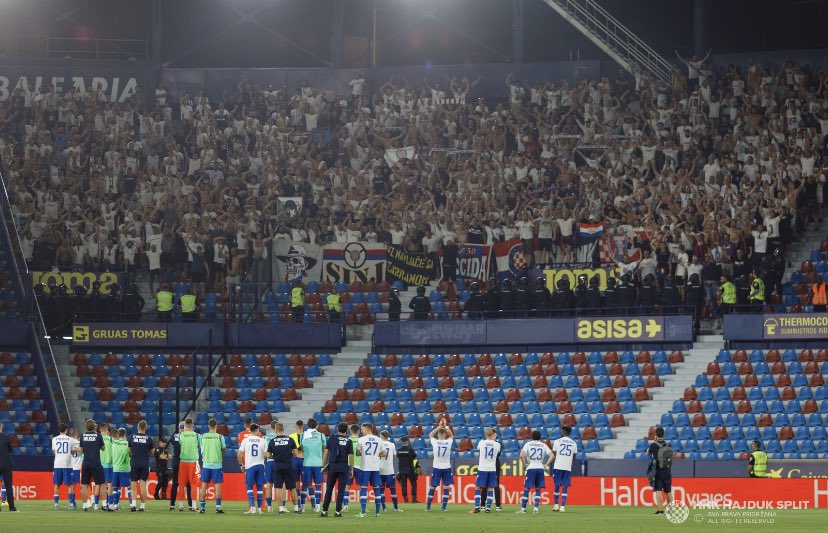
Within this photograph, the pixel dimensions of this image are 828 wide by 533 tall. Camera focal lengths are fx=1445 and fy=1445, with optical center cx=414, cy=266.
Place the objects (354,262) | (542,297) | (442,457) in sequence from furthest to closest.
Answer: (354,262), (542,297), (442,457)

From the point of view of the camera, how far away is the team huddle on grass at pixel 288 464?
30828 mm

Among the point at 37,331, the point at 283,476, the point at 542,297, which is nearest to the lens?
the point at 283,476

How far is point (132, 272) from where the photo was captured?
48.8m

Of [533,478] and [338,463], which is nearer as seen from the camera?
[338,463]

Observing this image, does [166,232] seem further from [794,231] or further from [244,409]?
[794,231]

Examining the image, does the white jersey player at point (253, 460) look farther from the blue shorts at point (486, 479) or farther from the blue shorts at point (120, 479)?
the blue shorts at point (486, 479)

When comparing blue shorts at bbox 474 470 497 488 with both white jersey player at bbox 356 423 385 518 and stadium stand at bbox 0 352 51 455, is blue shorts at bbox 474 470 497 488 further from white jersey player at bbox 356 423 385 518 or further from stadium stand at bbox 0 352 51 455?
stadium stand at bbox 0 352 51 455

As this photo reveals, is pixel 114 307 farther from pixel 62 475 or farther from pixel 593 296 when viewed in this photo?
pixel 593 296

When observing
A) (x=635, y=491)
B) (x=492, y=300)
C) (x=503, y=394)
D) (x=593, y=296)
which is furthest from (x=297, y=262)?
(x=635, y=491)

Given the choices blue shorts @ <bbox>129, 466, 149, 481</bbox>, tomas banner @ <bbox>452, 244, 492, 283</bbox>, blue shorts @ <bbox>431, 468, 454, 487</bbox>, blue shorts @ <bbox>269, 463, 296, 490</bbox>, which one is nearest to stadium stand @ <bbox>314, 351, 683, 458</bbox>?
tomas banner @ <bbox>452, 244, 492, 283</bbox>

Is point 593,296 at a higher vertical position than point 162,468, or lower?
higher

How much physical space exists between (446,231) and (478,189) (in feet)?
6.66

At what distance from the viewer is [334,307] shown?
47719mm

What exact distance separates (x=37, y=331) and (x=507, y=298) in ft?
49.8
